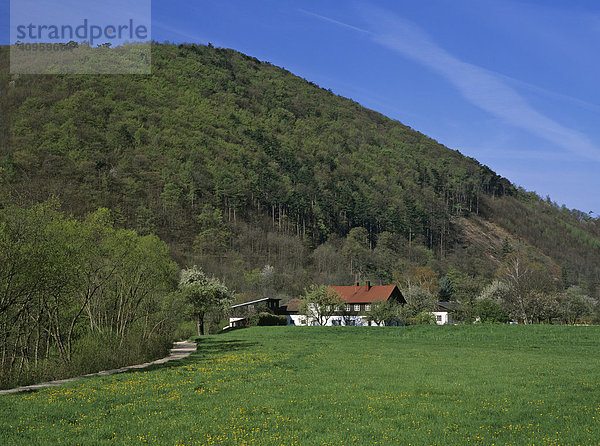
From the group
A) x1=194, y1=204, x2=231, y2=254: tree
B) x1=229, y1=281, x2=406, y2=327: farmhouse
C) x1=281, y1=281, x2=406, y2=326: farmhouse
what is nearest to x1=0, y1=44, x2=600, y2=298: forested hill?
x1=194, y1=204, x2=231, y2=254: tree

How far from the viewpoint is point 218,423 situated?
13.0m

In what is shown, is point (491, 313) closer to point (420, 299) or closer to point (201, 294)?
point (420, 299)

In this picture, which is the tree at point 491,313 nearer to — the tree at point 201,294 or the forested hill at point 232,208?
the tree at point 201,294

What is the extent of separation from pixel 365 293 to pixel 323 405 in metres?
76.7

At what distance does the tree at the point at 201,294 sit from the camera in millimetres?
64500

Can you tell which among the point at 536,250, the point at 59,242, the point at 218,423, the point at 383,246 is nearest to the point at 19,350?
the point at 59,242

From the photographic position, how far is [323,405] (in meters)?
15.2

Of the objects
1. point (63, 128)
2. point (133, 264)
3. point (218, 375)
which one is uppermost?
point (63, 128)

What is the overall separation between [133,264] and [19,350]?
29.3 feet

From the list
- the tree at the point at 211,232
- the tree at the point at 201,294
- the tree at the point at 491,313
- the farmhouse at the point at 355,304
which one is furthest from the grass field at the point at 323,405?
the tree at the point at 211,232

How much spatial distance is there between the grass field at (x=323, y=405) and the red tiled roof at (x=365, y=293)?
6201 cm

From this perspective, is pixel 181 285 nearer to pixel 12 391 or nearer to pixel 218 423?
pixel 12 391

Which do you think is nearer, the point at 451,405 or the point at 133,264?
the point at 451,405

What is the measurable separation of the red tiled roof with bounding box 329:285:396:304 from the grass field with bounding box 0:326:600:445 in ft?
203
